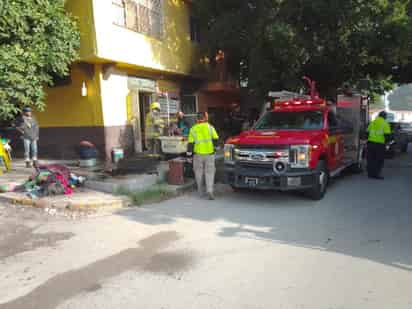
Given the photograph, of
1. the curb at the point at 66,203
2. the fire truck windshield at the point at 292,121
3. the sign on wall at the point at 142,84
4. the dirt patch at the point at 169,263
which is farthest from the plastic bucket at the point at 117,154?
the dirt patch at the point at 169,263

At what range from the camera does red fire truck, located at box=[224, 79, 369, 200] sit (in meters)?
6.69

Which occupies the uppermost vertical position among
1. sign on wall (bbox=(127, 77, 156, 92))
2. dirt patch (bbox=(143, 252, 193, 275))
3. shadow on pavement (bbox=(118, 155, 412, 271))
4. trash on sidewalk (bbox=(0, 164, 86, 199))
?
sign on wall (bbox=(127, 77, 156, 92))

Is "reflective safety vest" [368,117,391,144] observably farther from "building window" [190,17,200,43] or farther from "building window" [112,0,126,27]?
"building window" [190,17,200,43]

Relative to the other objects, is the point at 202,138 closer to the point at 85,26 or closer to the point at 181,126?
the point at 181,126

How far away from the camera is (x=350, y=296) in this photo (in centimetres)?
336

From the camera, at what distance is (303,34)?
456 inches

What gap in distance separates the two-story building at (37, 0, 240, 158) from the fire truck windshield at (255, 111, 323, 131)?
5.11 metres

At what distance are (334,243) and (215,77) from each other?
13.1 metres

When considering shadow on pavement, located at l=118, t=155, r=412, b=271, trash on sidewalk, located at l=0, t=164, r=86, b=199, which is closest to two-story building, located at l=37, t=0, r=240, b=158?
trash on sidewalk, located at l=0, t=164, r=86, b=199

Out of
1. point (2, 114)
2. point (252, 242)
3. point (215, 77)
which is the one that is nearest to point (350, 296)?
point (252, 242)

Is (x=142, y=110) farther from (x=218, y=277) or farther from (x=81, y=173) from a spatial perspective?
(x=218, y=277)

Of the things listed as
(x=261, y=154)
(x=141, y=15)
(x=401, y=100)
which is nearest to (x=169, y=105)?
(x=141, y=15)

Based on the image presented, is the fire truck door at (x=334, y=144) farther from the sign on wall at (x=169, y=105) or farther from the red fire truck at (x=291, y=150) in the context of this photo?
the sign on wall at (x=169, y=105)

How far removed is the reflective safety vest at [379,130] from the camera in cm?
920
